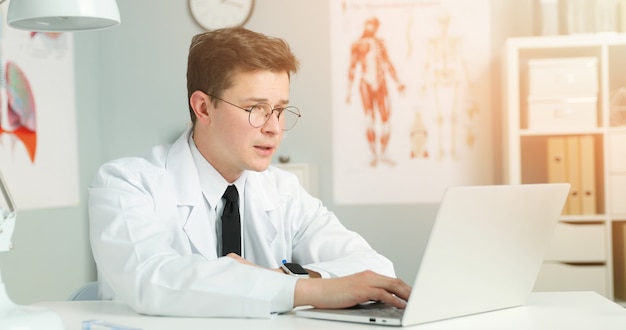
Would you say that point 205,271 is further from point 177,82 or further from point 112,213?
point 177,82

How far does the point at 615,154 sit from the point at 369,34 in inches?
52.3

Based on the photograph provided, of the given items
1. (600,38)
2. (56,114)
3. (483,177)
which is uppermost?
(600,38)

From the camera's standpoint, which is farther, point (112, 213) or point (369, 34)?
point (369, 34)

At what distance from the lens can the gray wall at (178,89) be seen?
4113 mm

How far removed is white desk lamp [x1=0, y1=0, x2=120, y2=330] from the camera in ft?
3.82

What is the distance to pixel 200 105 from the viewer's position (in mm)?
1998

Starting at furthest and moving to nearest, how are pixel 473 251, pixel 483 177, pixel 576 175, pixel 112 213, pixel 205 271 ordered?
pixel 483 177
pixel 576 175
pixel 112 213
pixel 205 271
pixel 473 251

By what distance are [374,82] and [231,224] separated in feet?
7.73

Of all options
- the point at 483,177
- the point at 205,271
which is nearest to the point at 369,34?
the point at 483,177

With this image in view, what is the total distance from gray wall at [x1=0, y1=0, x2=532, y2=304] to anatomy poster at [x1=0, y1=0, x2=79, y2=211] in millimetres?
259

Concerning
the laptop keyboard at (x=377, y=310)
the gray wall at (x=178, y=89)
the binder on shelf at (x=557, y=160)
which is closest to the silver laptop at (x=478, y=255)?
the laptop keyboard at (x=377, y=310)

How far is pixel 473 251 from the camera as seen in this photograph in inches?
51.6

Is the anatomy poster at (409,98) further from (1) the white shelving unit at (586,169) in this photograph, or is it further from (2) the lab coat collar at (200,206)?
(2) the lab coat collar at (200,206)

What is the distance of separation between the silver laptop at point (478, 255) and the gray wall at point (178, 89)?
105 inches
